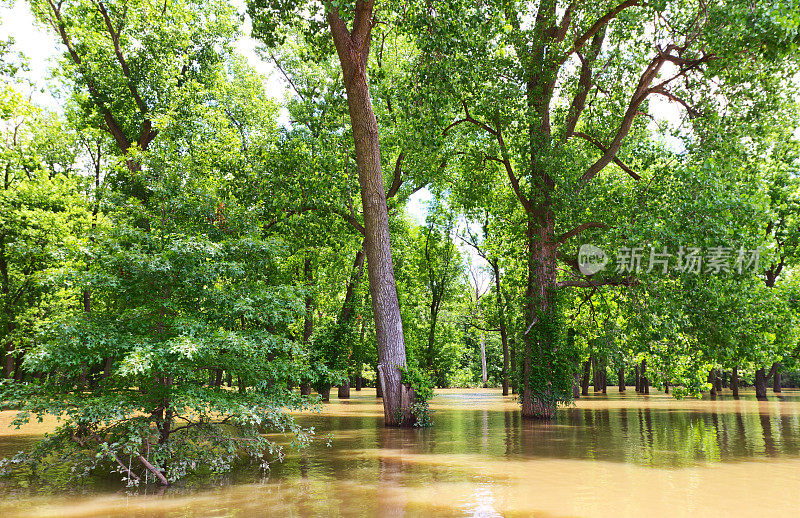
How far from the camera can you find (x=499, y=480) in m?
7.07

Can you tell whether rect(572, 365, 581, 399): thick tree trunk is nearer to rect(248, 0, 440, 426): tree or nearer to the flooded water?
the flooded water

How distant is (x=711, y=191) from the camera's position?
1104 centimetres

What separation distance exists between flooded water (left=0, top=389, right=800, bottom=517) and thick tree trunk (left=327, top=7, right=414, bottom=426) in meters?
1.60

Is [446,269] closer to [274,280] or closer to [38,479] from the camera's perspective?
[274,280]

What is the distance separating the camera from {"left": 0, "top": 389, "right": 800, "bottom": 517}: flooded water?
5.59 m

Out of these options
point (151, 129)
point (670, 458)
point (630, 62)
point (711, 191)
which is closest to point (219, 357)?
point (670, 458)

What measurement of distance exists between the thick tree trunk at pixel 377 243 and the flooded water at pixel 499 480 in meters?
1.60

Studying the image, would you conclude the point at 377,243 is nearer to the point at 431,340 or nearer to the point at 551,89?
the point at 551,89

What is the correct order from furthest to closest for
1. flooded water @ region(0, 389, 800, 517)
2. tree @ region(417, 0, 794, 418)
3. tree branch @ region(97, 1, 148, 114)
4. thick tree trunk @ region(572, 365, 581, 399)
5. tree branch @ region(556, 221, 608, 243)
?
tree branch @ region(97, 1, 148, 114), thick tree trunk @ region(572, 365, 581, 399), tree branch @ region(556, 221, 608, 243), tree @ region(417, 0, 794, 418), flooded water @ region(0, 389, 800, 517)

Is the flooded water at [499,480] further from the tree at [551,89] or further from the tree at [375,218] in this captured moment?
the tree at [551,89]

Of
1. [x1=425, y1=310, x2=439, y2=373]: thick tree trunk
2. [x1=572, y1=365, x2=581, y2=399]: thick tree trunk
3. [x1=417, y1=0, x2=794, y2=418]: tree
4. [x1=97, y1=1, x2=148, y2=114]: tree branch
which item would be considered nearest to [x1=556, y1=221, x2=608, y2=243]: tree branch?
[x1=417, y1=0, x2=794, y2=418]: tree

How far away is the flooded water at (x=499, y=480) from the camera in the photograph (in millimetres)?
5586

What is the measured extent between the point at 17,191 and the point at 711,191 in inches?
1206

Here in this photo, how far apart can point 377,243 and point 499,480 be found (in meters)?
8.15
